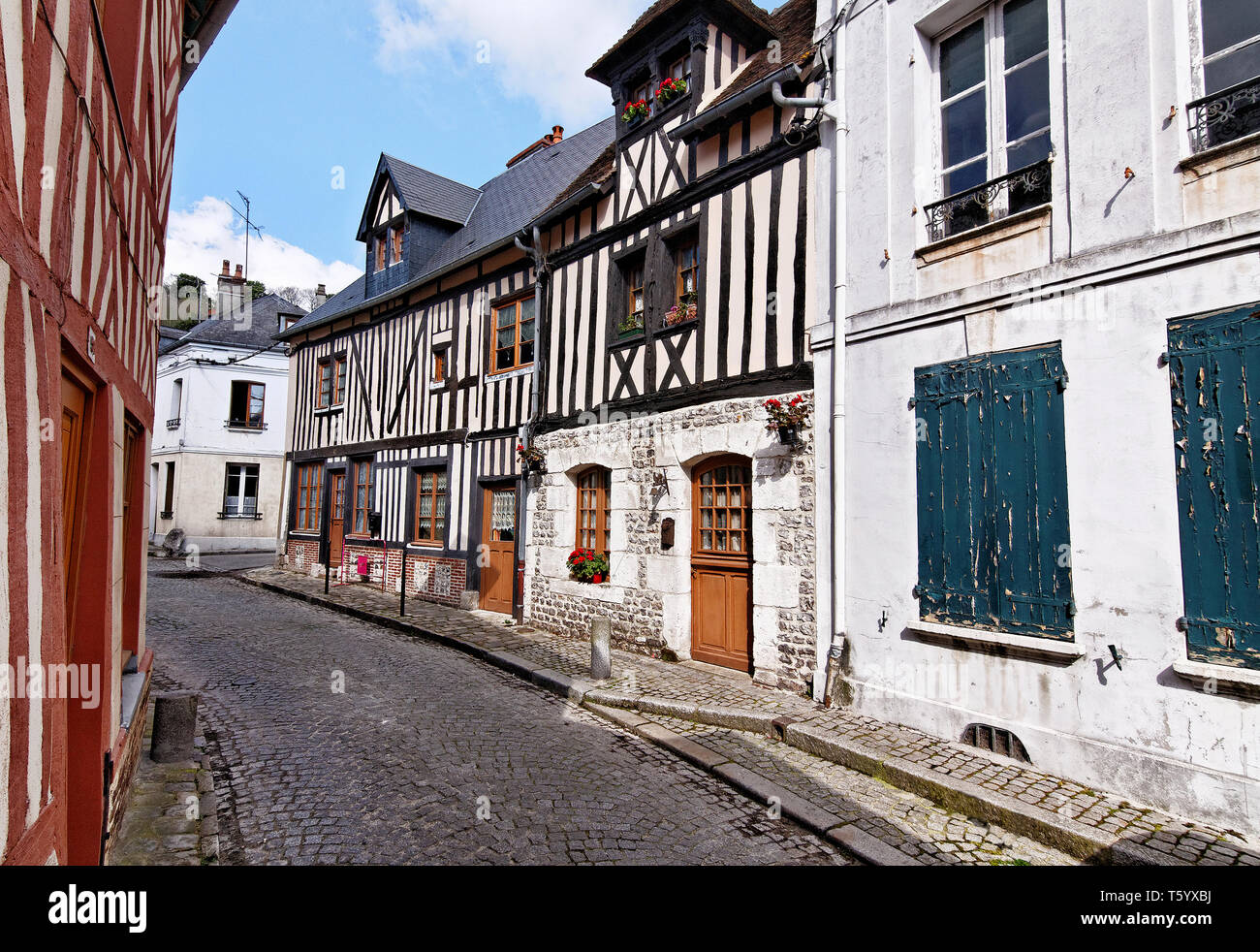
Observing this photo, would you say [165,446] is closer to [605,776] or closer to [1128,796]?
[605,776]

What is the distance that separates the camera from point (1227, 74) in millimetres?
3910

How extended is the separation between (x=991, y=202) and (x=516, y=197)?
32.2ft

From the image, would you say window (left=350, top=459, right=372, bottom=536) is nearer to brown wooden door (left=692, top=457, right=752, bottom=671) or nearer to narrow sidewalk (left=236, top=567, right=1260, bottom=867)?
narrow sidewalk (left=236, top=567, right=1260, bottom=867)

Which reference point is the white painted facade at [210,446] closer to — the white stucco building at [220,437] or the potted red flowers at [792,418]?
the white stucco building at [220,437]

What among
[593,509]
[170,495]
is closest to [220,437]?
[170,495]

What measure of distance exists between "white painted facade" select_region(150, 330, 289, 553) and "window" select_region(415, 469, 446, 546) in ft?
35.2

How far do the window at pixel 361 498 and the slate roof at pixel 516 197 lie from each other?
10.8 ft

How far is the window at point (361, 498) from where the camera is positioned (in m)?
13.5

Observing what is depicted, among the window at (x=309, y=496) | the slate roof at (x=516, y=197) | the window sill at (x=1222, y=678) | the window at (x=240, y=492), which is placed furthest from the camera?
the window at (x=240, y=492)

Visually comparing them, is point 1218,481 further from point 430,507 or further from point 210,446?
point 210,446

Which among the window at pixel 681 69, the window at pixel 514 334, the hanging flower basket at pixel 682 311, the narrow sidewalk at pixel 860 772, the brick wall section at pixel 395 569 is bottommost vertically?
the narrow sidewalk at pixel 860 772

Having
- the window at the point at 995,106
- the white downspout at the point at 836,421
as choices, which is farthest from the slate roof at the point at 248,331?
the window at the point at 995,106

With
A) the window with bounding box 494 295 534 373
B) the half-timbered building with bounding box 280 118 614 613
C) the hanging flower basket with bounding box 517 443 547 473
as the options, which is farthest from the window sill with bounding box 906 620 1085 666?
the window with bounding box 494 295 534 373

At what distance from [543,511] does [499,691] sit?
3348mm
